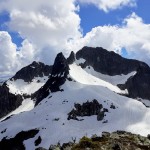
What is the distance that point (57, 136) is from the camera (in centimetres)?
19450

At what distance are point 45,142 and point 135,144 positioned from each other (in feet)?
488

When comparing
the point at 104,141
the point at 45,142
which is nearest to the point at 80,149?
the point at 104,141

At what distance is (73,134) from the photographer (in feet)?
639

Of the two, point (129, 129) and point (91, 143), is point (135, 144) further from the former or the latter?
point (129, 129)

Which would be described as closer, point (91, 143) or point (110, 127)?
point (91, 143)

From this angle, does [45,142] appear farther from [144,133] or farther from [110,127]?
[144,133]

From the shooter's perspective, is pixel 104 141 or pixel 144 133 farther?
pixel 144 133

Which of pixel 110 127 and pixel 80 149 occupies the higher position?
pixel 110 127

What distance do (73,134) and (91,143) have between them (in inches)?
6008

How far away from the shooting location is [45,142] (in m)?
192

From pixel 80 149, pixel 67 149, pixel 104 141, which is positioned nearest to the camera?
pixel 80 149

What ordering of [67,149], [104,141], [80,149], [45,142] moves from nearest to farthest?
[80,149]
[67,149]
[104,141]
[45,142]

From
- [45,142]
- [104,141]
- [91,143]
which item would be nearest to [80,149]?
[91,143]

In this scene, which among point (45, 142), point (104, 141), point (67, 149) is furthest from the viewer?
point (45, 142)
